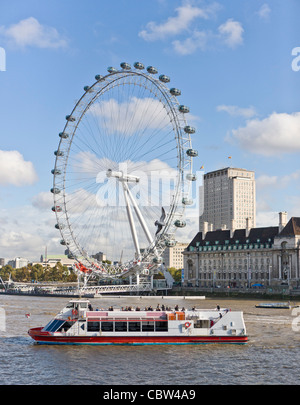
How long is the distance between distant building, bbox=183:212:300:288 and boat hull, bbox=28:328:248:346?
66.4 meters

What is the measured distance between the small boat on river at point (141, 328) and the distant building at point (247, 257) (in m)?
66.2

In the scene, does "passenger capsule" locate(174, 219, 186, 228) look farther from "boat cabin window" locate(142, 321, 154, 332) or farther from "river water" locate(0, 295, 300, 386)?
"boat cabin window" locate(142, 321, 154, 332)

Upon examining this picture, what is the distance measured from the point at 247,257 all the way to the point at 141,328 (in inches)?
3173

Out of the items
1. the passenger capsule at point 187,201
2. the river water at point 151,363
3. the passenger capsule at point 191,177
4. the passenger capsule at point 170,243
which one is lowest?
the river water at point 151,363

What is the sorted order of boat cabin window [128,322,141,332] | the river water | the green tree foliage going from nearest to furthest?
the river water, boat cabin window [128,322,141,332], the green tree foliage

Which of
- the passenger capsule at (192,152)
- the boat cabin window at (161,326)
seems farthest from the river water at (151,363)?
the passenger capsule at (192,152)

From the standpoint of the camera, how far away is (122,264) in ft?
341

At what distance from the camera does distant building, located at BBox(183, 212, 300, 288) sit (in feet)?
348

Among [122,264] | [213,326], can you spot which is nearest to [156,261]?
[122,264]

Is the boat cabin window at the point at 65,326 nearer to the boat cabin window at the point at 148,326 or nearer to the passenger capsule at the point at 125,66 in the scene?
the boat cabin window at the point at 148,326

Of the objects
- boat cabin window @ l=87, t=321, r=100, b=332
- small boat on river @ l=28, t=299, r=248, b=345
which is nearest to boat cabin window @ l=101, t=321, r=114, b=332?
small boat on river @ l=28, t=299, r=248, b=345

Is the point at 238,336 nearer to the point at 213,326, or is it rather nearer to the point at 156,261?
the point at 213,326

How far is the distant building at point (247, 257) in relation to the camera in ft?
348
